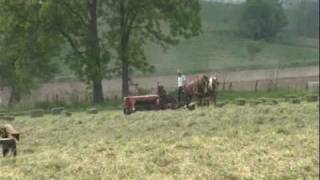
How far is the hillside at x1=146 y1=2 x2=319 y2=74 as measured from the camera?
9956 cm

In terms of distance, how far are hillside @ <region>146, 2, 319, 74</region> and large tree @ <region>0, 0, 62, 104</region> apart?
4500 cm

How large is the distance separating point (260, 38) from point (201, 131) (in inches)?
4098

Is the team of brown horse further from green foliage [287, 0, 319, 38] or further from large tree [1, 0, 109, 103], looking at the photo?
green foliage [287, 0, 319, 38]

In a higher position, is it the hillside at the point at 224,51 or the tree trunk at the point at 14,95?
the hillside at the point at 224,51

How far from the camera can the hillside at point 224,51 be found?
99562mm

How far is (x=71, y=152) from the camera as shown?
47.9 feet

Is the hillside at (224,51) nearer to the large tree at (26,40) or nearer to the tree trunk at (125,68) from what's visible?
the tree trunk at (125,68)

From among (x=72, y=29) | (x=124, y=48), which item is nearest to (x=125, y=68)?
(x=124, y=48)

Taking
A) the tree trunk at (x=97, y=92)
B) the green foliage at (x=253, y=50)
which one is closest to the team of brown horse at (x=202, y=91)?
the tree trunk at (x=97, y=92)

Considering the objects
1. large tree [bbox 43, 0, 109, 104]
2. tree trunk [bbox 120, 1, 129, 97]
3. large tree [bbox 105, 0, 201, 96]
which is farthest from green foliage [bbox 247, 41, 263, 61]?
large tree [bbox 43, 0, 109, 104]

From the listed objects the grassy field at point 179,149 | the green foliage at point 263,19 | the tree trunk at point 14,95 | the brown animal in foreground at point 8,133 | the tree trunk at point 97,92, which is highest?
the green foliage at point 263,19

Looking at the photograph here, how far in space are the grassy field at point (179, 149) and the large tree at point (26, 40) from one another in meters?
23.5

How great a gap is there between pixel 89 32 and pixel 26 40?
3860 millimetres

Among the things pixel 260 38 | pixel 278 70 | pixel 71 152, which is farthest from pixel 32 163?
pixel 260 38
